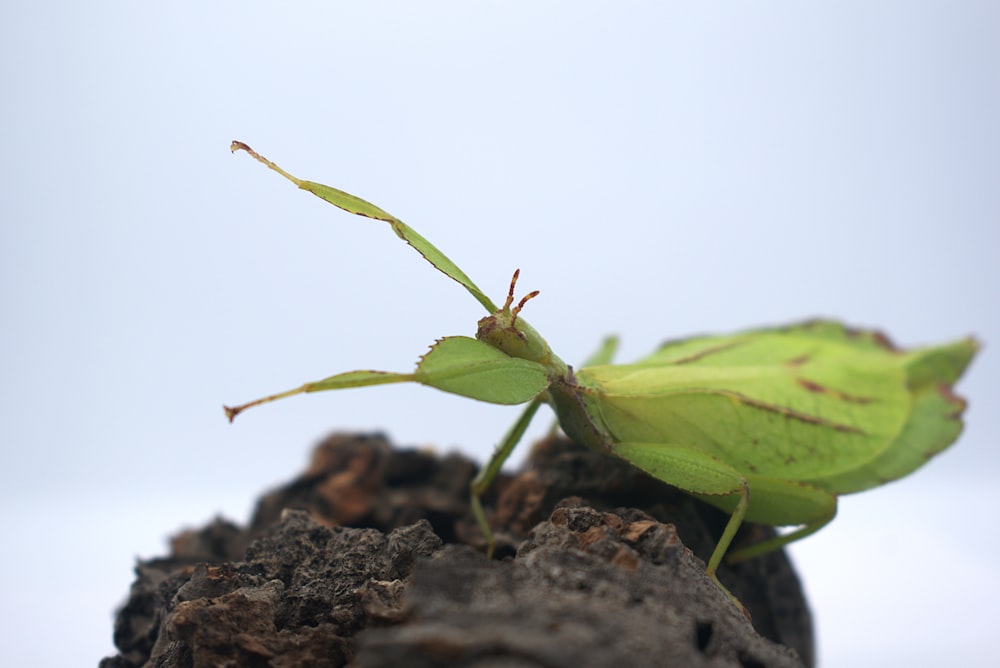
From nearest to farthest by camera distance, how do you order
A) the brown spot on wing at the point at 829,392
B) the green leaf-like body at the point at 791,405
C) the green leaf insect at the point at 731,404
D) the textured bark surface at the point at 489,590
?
the textured bark surface at the point at 489,590
the green leaf insect at the point at 731,404
the green leaf-like body at the point at 791,405
the brown spot on wing at the point at 829,392

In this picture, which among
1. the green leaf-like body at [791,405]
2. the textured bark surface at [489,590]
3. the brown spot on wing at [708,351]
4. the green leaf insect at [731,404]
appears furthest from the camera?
the brown spot on wing at [708,351]

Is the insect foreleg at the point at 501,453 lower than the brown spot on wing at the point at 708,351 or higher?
lower

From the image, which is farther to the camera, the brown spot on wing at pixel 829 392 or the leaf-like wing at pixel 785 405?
the brown spot on wing at pixel 829 392

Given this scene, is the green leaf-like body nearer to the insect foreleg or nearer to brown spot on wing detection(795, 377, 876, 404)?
brown spot on wing detection(795, 377, 876, 404)

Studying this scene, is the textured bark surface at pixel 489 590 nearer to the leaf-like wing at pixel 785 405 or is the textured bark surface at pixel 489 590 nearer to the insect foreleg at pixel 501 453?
the insect foreleg at pixel 501 453

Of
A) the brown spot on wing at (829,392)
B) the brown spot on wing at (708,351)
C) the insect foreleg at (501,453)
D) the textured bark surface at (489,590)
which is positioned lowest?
the textured bark surface at (489,590)

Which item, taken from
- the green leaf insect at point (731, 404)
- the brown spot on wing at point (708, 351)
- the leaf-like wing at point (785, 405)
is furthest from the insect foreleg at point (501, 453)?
the brown spot on wing at point (708, 351)

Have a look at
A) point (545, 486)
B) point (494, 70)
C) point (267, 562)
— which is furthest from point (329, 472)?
point (494, 70)
